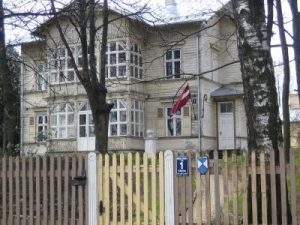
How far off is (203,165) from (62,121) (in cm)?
2550

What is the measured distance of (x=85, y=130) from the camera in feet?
107

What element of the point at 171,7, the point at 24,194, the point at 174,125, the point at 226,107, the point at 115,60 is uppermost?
the point at 171,7

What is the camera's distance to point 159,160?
9156mm

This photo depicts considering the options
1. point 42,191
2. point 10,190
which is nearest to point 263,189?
point 42,191

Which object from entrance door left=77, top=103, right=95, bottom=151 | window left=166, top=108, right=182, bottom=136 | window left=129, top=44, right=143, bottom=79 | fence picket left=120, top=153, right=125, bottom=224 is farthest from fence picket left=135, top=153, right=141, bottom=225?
entrance door left=77, top=103, right=95, bottom=151

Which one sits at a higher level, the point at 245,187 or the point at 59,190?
the point at 245,187

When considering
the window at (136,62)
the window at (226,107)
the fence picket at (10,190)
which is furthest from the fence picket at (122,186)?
the window at (226,107)

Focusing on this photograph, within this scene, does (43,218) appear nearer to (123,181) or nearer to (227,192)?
(123,181)

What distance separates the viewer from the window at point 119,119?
103 ft

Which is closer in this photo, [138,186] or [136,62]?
[138,186]

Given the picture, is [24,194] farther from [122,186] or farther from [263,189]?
[263,189]

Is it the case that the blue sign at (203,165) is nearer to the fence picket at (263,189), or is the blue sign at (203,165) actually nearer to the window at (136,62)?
the fence picket at (263,189)

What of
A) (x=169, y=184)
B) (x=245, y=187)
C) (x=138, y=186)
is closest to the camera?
(x=245, y=187)

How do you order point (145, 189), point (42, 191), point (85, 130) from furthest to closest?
point (85, 130) < point (42, 191) < point (145, 189)
